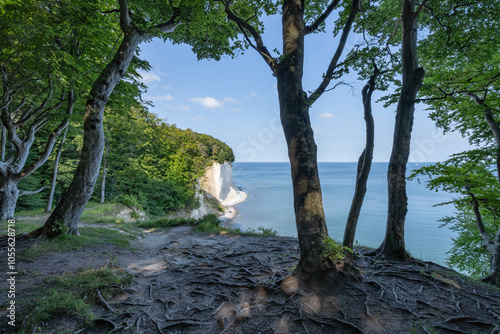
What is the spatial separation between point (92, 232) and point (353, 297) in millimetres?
8536

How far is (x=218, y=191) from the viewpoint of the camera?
37719 mm

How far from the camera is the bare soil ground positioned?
277cm

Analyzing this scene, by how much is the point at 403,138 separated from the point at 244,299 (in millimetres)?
5565

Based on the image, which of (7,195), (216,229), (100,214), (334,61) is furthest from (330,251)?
(100,214)

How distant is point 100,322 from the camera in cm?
279

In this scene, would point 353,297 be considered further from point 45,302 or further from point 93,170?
point 93,170

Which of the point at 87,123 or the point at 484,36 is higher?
the point at 484,36

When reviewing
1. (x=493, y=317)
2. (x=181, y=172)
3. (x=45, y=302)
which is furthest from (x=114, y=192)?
(x=493, y=317)

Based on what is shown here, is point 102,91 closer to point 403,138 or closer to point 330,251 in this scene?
point 330,251

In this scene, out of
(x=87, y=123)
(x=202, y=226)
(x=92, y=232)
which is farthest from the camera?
(x=202, y=226)

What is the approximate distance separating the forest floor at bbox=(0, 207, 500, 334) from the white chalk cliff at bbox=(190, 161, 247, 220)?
21687 mm

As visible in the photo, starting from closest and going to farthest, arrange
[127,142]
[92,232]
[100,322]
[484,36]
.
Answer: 1. [100,322]
2. [484,36]
3. [92,232]
4. [127,142]

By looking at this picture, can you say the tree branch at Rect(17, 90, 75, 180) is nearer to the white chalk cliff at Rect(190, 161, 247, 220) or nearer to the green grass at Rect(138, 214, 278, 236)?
the green grass at Rect(138, 214, 278, 236)

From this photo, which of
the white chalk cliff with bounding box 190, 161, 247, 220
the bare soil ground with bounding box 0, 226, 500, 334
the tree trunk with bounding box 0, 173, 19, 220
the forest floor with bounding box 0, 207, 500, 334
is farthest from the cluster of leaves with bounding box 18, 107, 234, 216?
the bare soil ground with bounding box 0, 226, 500, 334
